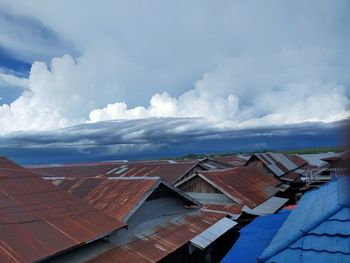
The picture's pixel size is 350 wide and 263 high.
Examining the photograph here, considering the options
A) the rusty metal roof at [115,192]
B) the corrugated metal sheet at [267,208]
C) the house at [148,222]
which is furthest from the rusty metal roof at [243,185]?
the rusty metal roof at [115,192]

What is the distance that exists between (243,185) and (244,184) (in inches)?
18.5

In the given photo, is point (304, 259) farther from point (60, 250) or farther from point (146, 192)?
point (146, 192)

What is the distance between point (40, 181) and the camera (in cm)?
984

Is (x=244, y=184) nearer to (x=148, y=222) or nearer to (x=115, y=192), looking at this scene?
(x=148, y=222)

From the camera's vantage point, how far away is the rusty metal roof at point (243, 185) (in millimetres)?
22306

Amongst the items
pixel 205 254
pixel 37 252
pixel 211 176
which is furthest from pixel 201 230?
pixel 211 176

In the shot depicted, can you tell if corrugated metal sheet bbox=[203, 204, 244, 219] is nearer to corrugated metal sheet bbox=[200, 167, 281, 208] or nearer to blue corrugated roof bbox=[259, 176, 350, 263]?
corrugated metal sheet bbox=[200, 167, 281, 208]

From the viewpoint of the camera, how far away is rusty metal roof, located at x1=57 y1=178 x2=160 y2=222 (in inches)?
424

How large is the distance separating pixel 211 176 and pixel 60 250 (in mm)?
18424

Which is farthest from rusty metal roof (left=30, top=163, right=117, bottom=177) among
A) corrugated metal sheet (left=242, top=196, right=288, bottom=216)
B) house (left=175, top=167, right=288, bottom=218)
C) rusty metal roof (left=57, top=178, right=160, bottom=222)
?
rusty metal roof (left=57, top=178, right=160, bottom=222)

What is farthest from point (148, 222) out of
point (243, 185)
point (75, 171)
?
point (75, 171)

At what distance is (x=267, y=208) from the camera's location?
21953 mm

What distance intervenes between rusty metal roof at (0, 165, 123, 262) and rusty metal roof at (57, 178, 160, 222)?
1.36 meters

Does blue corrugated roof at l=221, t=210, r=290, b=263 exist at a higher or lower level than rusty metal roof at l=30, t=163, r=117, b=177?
lower
